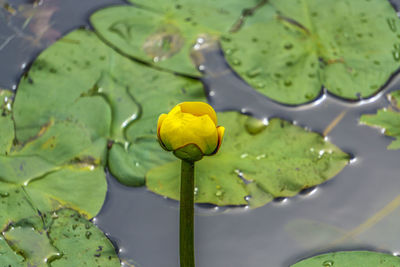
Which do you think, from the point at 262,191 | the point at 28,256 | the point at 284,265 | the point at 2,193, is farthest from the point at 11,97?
the point at 284,265

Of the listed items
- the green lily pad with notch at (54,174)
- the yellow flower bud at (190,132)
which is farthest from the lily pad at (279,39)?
the yellow flower bud at (190,132)

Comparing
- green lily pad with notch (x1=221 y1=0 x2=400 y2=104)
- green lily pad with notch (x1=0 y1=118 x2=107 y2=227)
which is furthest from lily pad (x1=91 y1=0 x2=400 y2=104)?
green lily pad with notch (x1=0 y1=118 x2=107 y2=227)

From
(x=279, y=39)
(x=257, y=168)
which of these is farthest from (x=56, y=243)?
(x=279, y=39)

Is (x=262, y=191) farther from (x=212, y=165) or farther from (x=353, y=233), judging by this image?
Result: (x=353, y=233)

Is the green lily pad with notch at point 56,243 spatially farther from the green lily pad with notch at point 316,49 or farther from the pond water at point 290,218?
the green lily pad with notch at point 316,49

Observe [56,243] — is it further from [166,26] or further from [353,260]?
[166,26]

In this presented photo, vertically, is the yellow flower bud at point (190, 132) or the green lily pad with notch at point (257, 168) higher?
the yellow flower bud at point (190, 132)
